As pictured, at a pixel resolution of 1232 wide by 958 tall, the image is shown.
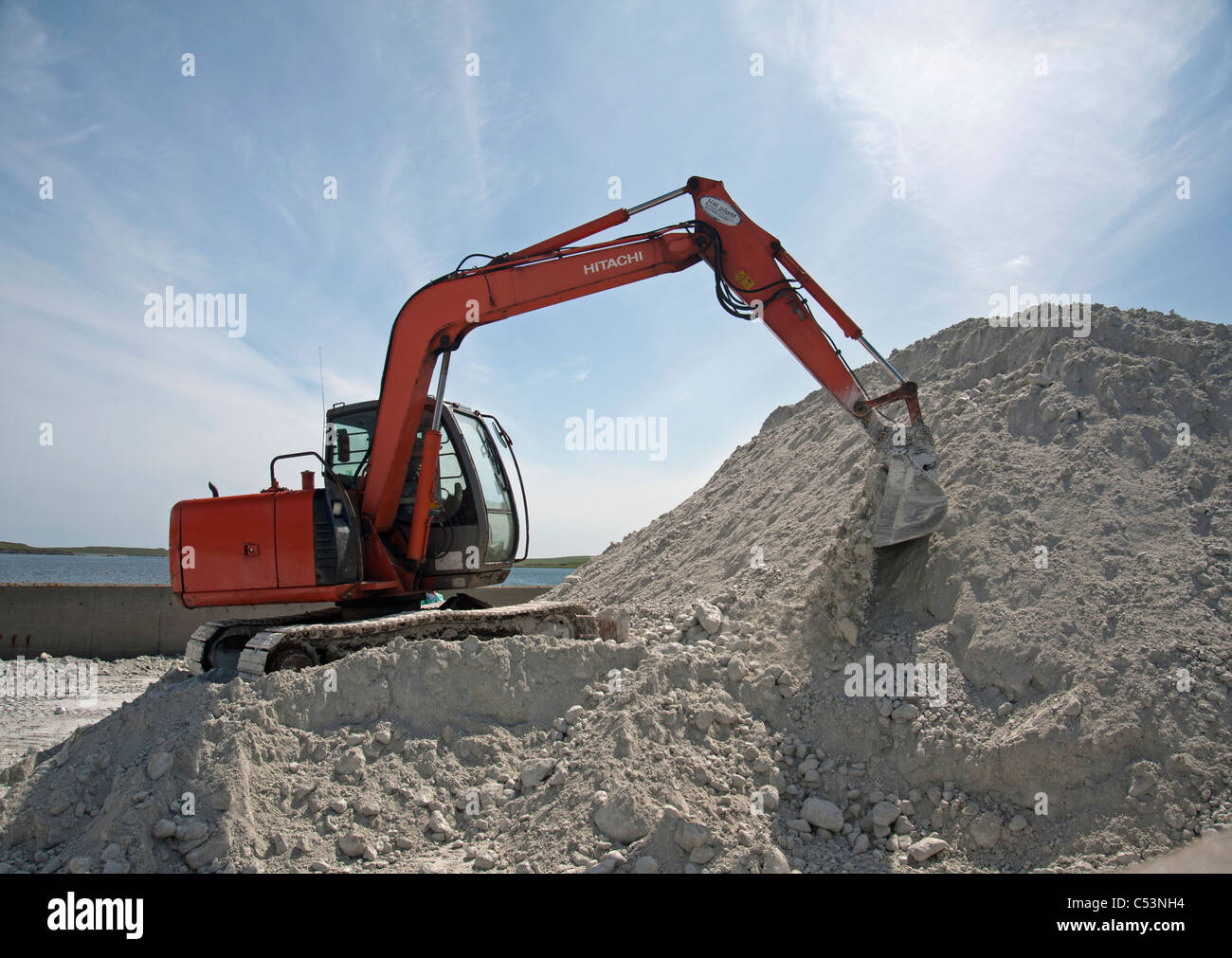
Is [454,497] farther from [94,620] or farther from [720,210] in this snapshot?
[94,620]

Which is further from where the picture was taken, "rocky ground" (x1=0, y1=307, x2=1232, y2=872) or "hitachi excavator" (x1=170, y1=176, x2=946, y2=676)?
"hitachi excavator" (x1=170, y1=176, x2=946, y2=676)

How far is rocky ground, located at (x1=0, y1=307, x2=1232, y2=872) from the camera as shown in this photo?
416 cm

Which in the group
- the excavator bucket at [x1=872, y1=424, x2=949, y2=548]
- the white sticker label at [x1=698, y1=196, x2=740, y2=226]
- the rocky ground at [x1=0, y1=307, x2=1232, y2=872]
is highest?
the white sticker label at [x1=698, y1=196, x2=740, y2=226]

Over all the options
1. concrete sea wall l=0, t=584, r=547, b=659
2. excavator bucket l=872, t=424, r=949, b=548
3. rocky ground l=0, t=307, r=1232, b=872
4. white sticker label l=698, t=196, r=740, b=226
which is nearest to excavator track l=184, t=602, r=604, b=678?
rocky ground l=0, t=307, r=1232, b=872

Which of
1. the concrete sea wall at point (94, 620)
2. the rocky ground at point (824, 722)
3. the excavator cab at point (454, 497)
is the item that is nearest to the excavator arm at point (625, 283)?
the excavator cab at point (454, 497)

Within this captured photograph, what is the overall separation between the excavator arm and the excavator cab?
21cm

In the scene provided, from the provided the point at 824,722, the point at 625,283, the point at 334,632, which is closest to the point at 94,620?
the point at 334,632

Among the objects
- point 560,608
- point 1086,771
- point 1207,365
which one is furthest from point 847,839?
point 1207,365

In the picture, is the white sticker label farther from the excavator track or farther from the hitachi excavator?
the excavator track

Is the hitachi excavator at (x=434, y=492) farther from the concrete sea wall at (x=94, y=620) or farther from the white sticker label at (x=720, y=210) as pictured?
the concrete sea wall at (x=94, y=620)

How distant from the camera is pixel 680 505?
42.9ft

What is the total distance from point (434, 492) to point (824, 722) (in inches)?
150

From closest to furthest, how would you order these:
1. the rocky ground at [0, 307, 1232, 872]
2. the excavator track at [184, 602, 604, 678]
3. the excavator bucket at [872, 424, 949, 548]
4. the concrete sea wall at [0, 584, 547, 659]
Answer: the rocky ground at [0, 307, 1232, 872] < the excavator track at [184, 602, 604, 678] < the excavator bucket at [872, 424, 949, 548] < the concrete sea wall at [0, 584, 547, 659]

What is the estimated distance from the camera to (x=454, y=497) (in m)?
7.14
